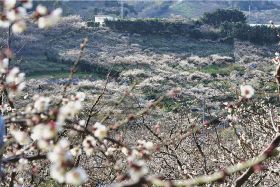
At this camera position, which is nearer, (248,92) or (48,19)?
(48,19)

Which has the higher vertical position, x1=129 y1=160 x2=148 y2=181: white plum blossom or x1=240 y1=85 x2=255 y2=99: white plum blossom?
x1=129 y1=160 x2=148 y2=181: white plum blossom

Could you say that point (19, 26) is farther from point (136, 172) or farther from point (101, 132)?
point (136, 172)

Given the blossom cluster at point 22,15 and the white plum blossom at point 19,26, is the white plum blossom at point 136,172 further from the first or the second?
the white plum blossom at point 19,26

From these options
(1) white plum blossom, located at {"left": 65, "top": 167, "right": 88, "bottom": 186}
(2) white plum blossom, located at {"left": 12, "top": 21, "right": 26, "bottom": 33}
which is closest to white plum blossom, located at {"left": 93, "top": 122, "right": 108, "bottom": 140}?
(2) white plum blossom, located at {"left": 12, "top": 21, "right": 26, "bottom": 33}

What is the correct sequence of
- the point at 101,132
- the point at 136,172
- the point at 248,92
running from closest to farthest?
the point at 136,172 → the point at 101,132 → the point at 248,92

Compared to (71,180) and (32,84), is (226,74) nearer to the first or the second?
(32,84)

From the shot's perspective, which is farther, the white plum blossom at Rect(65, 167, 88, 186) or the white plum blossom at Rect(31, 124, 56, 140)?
the white plum blossom at Rect(31, 124, 56, 140)

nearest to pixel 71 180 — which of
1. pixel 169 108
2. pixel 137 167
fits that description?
pixel 137 167

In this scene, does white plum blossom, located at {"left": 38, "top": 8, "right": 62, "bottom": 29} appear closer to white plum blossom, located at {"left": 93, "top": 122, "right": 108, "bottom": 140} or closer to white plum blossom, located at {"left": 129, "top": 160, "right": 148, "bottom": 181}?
white plum blossom, located at {"left": 93, "top": 122, "right": 108, "bottom": 140}

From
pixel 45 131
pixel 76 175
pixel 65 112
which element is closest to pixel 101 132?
pixel 65 112

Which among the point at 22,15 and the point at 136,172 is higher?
the point at 22,15

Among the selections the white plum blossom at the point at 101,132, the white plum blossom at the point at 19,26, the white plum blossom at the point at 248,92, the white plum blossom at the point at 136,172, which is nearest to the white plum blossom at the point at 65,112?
the white plum blossom at the point at 101,132
